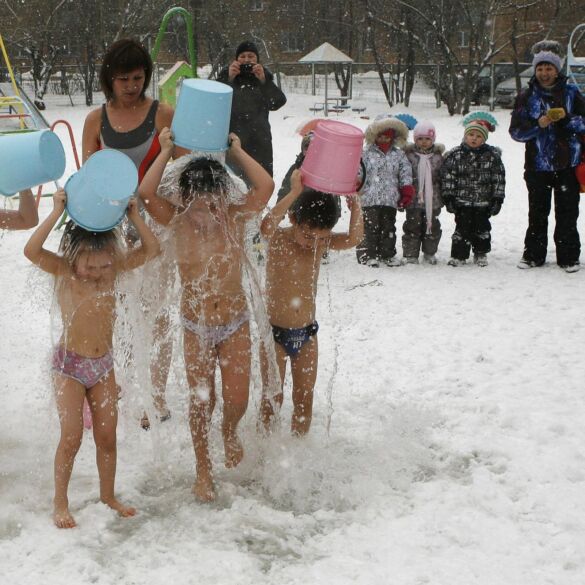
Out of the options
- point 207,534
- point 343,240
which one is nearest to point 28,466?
point 207,534

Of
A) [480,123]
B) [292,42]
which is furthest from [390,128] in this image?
[292,42]

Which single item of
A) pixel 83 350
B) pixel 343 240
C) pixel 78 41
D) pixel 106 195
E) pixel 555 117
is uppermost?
pixel 78 41

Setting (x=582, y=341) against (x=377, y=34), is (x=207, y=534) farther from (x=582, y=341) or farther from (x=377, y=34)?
(x=377, y=34)

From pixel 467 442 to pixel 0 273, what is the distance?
15.5 feet

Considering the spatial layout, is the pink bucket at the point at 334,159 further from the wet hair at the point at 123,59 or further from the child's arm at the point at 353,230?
the wet hair at the point at 123,59

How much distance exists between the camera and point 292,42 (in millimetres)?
34531

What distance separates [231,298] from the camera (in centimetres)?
307

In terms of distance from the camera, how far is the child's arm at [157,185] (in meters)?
2.90

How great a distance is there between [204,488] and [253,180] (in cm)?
131

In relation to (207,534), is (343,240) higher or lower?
higher

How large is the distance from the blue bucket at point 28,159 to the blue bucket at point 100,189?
0.20m

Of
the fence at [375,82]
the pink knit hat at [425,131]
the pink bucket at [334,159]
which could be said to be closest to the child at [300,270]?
the pink bucket at [334,159]

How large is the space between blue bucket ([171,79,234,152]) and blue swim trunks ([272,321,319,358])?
0.92 meters

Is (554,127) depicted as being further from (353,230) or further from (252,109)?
(353,230)
